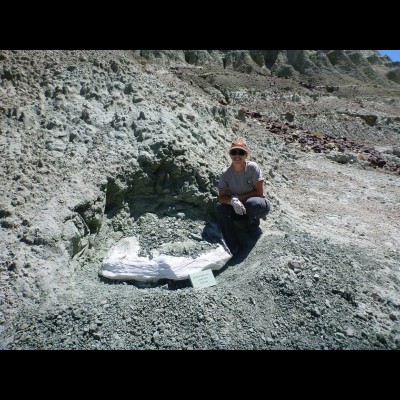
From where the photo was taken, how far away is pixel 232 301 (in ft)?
12.1

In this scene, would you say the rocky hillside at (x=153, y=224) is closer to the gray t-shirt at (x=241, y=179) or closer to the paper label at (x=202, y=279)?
the paper label at (x=202, y=279)

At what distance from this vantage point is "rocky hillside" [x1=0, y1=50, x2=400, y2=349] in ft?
11.2

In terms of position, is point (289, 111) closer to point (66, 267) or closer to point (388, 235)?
point (388, 235)

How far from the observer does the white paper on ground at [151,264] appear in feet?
13.6

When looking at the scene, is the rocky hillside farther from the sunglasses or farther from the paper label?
the sunglasses

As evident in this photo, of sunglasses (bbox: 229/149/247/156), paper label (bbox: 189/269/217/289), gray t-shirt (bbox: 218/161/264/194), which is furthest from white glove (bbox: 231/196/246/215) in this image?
paper label (bbox: 189/269/217/289)

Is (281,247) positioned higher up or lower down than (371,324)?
higher up

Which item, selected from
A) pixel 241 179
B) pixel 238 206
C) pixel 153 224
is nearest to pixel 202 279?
pixel 238 206

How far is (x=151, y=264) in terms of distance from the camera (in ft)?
13.9

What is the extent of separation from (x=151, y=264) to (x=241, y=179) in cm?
147

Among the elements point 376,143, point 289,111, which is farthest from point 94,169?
point 376,143

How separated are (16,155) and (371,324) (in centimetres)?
441

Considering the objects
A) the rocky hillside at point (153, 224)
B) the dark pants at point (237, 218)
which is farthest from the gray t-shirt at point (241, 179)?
the rocky hillside at point (153, 224)

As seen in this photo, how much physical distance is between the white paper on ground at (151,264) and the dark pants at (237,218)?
0.22 meters
